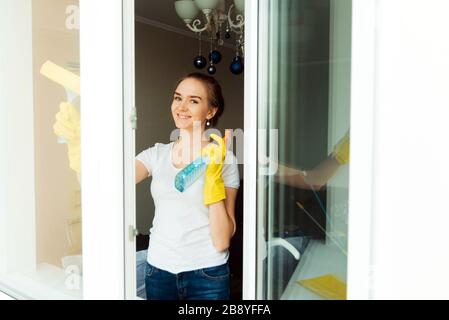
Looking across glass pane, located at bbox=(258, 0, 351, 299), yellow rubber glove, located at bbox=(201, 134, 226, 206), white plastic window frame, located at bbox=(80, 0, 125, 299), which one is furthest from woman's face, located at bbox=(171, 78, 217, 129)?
glass pane, located at bbox=(258, 0, 351, 299)

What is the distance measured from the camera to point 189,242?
1.62 meters

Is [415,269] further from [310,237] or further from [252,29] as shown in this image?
[252,29]

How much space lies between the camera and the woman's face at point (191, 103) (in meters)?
1.63

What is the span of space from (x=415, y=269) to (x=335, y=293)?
0.74 ft

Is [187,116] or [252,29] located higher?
[252,29]

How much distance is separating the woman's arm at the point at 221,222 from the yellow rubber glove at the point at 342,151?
2.19 ft

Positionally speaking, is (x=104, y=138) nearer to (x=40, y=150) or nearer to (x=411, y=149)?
(x=40, y=150)

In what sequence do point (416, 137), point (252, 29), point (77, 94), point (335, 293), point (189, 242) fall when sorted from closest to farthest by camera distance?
point (416, 137) < point (335, 293) < point (252, 29) < point (77, 94) < point (189, 242)

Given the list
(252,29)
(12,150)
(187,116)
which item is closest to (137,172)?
(187,116)

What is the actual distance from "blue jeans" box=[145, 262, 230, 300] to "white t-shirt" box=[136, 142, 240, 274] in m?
0.02

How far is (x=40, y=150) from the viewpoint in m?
1.63

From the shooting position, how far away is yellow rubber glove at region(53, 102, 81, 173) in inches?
57.6

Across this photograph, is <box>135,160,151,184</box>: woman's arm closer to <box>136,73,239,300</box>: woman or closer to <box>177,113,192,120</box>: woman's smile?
<box>136,73,239,300</box>: woman
